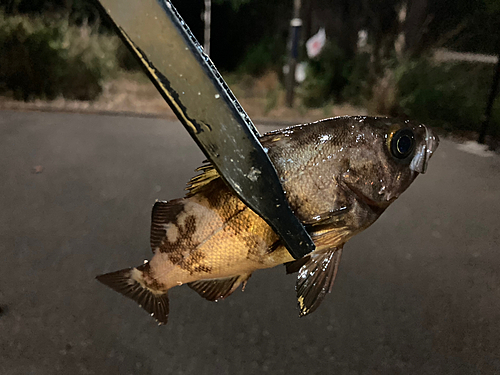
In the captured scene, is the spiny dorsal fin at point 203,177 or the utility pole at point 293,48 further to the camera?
the utility pole at point 293,48

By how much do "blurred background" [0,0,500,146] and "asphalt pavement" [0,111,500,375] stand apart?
202cm

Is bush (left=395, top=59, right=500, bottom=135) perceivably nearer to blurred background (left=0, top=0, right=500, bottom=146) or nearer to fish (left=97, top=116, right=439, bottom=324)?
blurred background (left=0, top=0, right=500, bottom=146)

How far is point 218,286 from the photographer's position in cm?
71

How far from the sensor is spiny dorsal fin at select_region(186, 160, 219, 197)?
623mm

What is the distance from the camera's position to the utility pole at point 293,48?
438 cm

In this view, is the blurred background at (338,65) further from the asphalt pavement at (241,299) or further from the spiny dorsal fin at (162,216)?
the spiny dorsal fin at (162,216)

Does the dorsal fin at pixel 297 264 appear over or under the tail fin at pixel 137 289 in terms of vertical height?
over

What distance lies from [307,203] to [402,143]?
206 mm

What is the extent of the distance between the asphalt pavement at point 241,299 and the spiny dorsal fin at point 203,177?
76 centimetres

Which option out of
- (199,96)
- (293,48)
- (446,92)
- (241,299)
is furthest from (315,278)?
(293,48)

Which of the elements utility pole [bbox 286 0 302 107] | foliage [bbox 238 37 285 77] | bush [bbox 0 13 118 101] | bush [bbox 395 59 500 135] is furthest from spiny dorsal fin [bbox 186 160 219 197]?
foliage [bbox 238 37 285 77]

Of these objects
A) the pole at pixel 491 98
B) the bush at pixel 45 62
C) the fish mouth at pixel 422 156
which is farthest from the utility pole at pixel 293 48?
the fish mouth at pixel 422 156

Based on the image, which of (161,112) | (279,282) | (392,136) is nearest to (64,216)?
(279,282)

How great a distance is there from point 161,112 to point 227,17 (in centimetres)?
434
